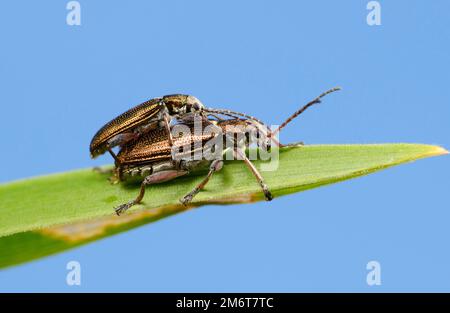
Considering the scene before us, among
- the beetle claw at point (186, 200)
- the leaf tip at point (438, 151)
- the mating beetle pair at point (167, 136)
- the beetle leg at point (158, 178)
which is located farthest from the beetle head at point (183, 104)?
the leaf tip at point (438, 151)

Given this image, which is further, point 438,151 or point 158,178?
point 158,178

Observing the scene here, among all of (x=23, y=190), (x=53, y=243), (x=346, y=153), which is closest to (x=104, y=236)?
(x=53, y=243)

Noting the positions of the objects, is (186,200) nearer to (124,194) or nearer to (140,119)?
(124,194)

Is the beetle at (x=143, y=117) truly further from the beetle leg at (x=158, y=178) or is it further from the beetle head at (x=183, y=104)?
the beetle leg at (x=158, y=178)

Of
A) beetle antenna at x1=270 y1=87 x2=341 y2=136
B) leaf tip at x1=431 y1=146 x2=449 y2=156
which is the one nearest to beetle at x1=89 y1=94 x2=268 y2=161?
beetle antenna at x1=270 y1=87 x2=341 y2=136

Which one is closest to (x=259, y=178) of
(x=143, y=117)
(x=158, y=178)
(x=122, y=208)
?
(x=158, y=178)

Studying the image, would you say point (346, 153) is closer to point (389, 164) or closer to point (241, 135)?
point (389, 164)
